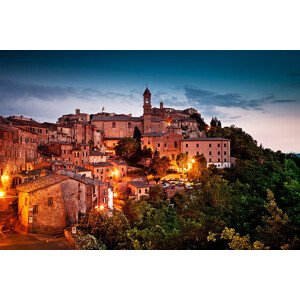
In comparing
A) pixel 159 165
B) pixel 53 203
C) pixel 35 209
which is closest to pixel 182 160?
pixel 159 165

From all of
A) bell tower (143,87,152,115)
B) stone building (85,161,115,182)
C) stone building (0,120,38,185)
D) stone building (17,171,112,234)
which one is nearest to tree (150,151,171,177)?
stone building (85,161,115,182)

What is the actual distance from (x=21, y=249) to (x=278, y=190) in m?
4.43

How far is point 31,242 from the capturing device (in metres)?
5.23

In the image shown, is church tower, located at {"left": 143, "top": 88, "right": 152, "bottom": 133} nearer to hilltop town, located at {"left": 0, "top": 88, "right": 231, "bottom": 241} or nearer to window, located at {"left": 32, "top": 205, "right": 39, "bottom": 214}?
hilltop town, located at {"left": 0, "top": 88, "right": 231, "bottom": 241}

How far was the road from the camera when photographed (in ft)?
17.0

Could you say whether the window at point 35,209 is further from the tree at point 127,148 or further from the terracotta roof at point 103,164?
the tree at point 127,148

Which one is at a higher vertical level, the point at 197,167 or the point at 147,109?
the point at 147,109

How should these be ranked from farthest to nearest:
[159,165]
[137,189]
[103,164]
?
[159,165] < [103,164] < [137,189]

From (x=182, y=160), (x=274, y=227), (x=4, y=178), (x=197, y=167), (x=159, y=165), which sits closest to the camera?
(x=274, y=227)

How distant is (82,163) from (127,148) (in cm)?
174

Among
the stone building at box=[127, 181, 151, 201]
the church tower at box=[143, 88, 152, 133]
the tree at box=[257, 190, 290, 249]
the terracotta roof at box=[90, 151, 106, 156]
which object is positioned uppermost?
the church tower at box=[143, 88, 152, 133]

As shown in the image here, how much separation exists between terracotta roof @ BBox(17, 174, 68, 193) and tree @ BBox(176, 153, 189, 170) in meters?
2.72

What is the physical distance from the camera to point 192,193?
250 inches

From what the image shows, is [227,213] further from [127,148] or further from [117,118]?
[117,118]
